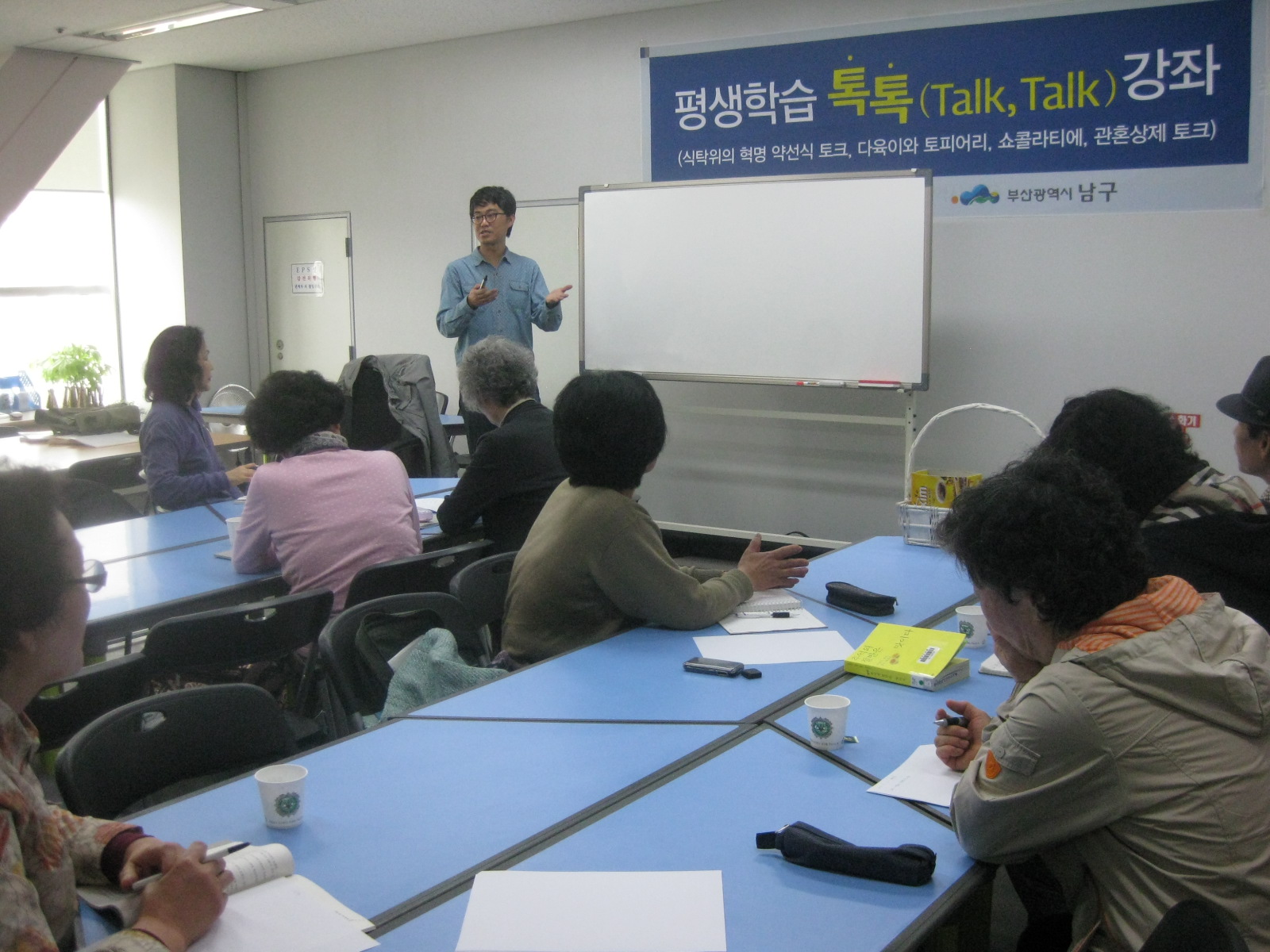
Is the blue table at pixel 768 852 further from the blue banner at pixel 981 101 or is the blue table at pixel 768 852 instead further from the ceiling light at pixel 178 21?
the ceiling light at pixel 178 21

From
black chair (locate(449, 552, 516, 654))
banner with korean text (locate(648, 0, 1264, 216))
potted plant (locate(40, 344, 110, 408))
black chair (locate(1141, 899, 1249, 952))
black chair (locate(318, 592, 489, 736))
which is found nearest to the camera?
black chair (locate(1141, 899, 1249, 952))

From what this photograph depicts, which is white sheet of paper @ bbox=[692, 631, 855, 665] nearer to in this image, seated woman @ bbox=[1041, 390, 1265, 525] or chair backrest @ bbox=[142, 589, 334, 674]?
seated woman @ bbox=[1041, 390, 1265, 525]

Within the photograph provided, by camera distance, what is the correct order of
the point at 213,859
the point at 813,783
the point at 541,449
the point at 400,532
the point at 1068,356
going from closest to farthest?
the point at 213,859
the point at 813,783
the point at 400,532
the point at 541,449
the point at 1068,356

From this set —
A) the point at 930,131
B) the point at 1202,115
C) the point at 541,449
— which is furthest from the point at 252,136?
the point at 1202,115

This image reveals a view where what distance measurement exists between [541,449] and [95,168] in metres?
6.02

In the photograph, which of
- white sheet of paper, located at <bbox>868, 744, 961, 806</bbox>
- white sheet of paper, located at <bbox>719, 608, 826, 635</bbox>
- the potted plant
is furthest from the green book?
the potted plant

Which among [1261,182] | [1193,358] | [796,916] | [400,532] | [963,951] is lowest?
[963,951]

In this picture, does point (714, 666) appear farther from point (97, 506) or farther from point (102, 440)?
point (102, 440)

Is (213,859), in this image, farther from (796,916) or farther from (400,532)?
(400,532)

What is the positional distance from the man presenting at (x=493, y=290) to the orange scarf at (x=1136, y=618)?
415 cm

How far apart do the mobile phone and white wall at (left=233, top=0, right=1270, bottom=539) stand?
3.17 meters

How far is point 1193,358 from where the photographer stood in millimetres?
4520

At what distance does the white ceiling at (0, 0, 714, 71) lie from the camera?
18.8 ft

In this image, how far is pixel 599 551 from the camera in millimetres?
2359
